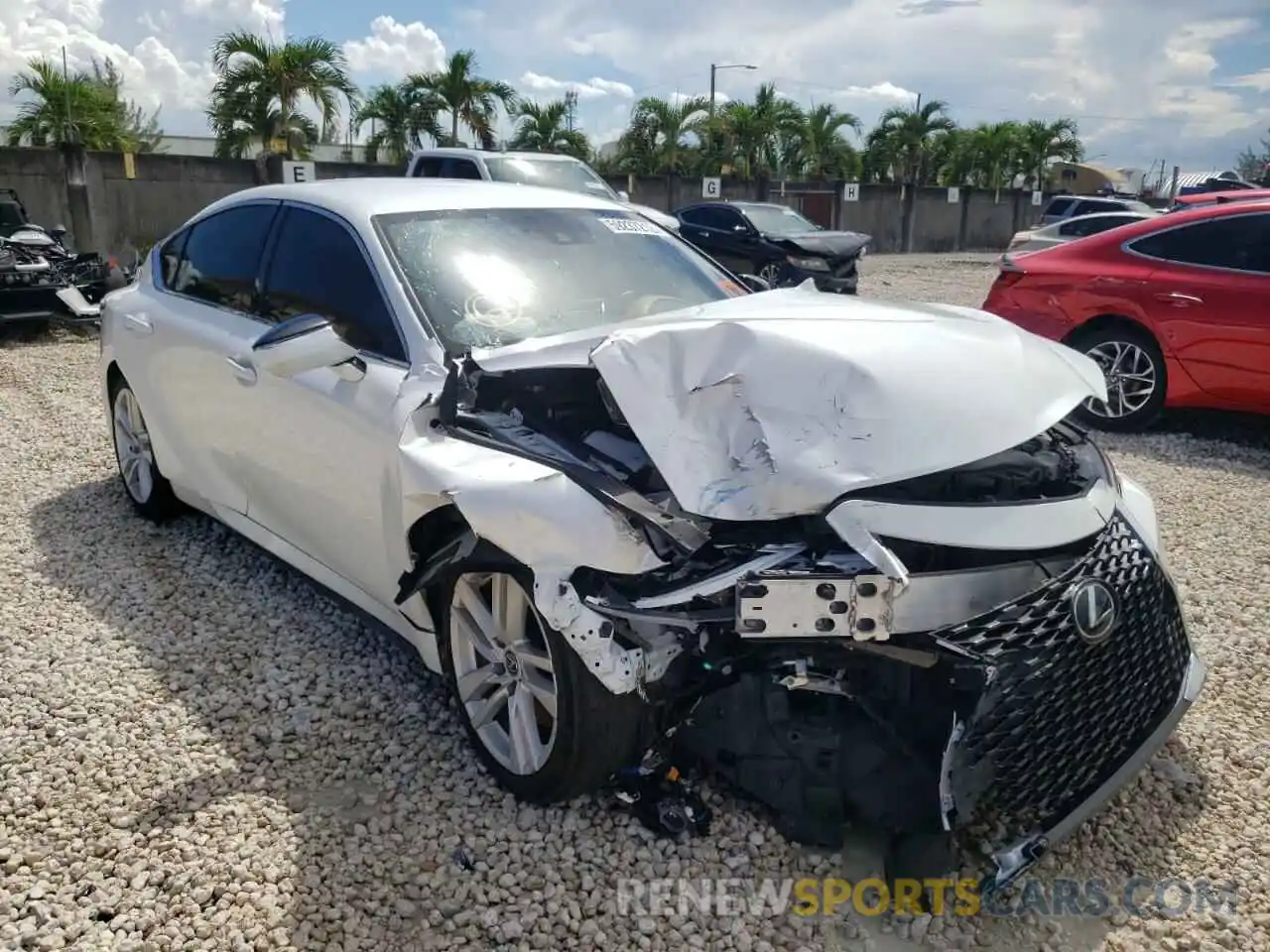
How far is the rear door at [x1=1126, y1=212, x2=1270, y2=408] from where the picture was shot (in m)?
6.63

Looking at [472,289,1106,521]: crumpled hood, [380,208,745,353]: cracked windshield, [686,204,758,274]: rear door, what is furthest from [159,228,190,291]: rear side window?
[686,204,758,274]: rear door

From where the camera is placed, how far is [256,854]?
8.80 ft

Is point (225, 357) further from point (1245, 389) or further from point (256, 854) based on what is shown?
point (1245, 389)

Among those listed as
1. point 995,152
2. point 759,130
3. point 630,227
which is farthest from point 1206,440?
point 995,152

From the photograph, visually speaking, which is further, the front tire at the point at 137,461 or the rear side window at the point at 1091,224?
the rear side window at the point at 1091,224

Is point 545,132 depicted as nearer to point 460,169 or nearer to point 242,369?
point 460,169

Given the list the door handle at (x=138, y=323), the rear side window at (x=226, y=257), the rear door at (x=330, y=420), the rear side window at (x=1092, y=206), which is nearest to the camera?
the rear door at (x=330, y=420)

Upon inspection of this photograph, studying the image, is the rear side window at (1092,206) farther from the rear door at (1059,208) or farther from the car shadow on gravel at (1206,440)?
the car shadow on gravel at (1206,440)

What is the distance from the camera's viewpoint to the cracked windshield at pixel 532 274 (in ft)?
10.9

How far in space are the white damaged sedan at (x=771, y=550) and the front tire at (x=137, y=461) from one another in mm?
2022

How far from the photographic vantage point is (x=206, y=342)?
13.5 feet

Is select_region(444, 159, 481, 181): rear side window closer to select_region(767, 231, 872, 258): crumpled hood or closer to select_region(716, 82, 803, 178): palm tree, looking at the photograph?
select_region(767, 231, 872, 258): crumpled hood

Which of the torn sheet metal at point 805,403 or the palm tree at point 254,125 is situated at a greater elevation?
the palm tree at point 254,125

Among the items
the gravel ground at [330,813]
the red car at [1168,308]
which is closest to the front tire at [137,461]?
the gravel ground at [330,813]
